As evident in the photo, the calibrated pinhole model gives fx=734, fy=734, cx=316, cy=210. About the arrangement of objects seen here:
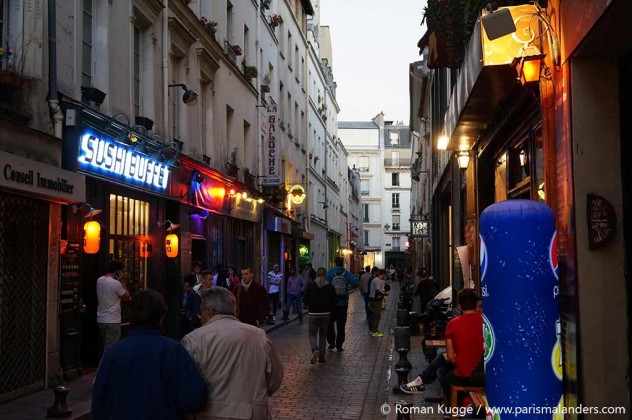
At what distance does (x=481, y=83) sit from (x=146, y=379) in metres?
5.21

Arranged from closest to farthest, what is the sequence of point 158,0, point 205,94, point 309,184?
point 158,0 < point 205,94 < point 309,184

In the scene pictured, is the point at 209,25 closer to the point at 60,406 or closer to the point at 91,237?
the point at 91,237

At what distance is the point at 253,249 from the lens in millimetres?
25891

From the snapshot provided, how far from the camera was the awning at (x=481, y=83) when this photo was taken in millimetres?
6648

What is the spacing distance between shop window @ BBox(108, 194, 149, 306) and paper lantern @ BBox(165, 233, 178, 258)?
1.60ft

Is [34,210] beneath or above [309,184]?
beneath

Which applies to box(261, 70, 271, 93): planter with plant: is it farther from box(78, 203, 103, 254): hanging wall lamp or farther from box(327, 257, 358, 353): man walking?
box(78, 203, 103, 254): hanging wall lamp

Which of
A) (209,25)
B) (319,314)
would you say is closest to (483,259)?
(319,314)

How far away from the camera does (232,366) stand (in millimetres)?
4445

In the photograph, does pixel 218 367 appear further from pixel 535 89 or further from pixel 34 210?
pixel 34 210

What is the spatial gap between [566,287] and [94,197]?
8893 mm

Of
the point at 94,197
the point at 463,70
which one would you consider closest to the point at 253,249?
the point at 94,197

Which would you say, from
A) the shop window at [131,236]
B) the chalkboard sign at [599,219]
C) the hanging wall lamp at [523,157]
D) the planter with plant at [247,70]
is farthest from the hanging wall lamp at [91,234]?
the planter with plant at [247,70]

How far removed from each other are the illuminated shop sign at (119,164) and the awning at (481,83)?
574 centimetres
